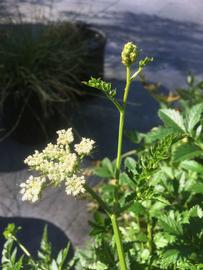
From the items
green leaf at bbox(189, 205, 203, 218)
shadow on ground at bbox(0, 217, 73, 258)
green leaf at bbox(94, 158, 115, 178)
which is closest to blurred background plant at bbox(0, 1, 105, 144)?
shadow on ground at bbox(0, 217, 73, 258)

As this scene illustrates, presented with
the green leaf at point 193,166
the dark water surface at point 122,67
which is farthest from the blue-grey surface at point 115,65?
the green leaf at point 193,166

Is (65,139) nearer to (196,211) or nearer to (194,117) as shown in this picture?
(196,211)

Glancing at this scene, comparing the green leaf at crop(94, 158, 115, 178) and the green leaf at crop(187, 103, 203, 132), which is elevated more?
the green leaf at crop(187, 103, 203, 132)

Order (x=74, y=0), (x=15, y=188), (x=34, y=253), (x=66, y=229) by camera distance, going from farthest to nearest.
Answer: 1. (x=74, y=0)
2. (x=15, y=188)
3. (x=66, y=229)
4. (x=34, y=253)

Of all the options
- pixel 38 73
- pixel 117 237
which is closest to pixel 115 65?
pixel 38 73

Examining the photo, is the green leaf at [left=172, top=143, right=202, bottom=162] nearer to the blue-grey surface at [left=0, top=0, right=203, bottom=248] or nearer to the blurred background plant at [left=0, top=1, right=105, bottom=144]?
the blue-grey surface at [left=0, top=0, right=203, bottom=248]

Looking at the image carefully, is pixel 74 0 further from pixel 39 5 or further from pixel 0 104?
pixel 0 104

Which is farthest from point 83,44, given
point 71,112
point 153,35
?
point 153,35

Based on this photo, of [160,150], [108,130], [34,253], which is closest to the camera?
[160,150]
